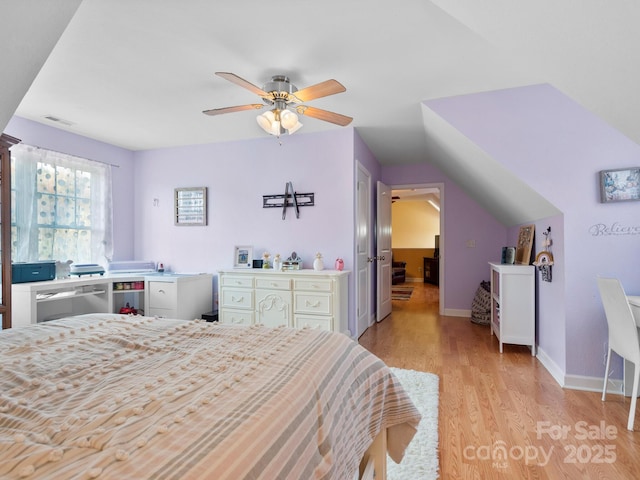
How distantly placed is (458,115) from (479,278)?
9.53ft

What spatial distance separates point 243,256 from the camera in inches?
159

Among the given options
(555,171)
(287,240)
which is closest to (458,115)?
(555,171)

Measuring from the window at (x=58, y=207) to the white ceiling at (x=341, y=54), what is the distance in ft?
1.64

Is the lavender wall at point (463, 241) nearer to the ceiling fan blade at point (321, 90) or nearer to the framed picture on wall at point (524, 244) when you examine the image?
the framed picture on wall at point (524, 244)

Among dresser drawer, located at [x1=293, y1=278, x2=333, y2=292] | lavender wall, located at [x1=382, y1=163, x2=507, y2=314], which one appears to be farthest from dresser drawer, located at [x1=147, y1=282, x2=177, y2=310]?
lavender wall, located at [x1=382, y1=163, x2=507, y2=314]

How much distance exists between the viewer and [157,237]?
4.48 m

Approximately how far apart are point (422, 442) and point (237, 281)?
2.40m

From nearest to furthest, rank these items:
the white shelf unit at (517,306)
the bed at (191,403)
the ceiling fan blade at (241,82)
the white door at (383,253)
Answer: the bed at (191,403)
the ceiling fan blade at (241,82)
the white shelf unit at (517,306)
the white door at (383,253)

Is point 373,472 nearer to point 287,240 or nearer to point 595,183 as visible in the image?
point 595,183

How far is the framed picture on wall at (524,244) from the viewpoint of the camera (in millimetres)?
3348

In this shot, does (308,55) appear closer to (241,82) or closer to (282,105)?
(282,105)

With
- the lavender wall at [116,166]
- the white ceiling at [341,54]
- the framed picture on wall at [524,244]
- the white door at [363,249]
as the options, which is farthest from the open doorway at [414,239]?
the lavender wall at [116,166]

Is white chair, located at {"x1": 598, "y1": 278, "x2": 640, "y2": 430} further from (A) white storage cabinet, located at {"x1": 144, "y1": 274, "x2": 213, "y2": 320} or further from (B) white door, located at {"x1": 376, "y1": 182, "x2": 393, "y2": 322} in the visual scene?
(A) white storage cabinet, located at {"x1": 144, "y1": 274, "x2": 213, "y2": 320}

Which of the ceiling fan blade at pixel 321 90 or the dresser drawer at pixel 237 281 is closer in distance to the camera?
the ceiling fan blade at pixel 321 90
